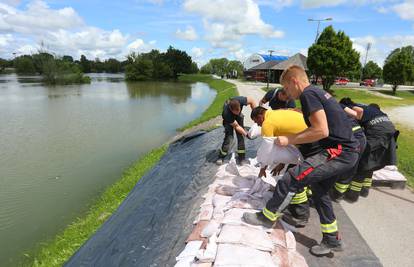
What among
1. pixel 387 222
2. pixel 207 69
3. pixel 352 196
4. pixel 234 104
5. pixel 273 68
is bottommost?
pixel 387 222

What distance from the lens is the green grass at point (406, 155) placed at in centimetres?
591

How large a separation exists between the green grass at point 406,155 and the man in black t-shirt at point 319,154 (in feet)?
11.0

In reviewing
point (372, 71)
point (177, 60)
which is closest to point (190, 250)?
point (372, 71)

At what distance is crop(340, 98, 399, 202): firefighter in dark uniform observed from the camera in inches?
168

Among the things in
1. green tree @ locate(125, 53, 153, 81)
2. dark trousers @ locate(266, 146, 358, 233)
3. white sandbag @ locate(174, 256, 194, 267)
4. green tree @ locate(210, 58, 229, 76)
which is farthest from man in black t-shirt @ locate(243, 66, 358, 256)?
green tree @ locate(210, 58, 229, 76)

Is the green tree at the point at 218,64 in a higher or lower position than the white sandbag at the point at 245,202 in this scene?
higher

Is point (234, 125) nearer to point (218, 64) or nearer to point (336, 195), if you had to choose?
point (336, 195)

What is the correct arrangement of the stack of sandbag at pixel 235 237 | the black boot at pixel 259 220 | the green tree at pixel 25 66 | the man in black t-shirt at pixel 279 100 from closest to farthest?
the stack of sandbag at pixel 235 237 → the black boot at pixel 259 220 → the man in black t-shirt at pixel 279 100 → the green tree at pixel 25 66

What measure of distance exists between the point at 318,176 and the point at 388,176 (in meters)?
3.10

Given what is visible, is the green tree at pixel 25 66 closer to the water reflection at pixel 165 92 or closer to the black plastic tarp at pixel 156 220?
the water reflection at pixel 165 92

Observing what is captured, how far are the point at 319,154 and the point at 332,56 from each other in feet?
81.1

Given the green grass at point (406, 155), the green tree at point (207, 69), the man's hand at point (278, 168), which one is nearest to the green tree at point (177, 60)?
the green tree at point (207, 69)

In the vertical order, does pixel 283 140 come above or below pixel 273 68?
below

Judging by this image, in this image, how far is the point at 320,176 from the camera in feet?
9.67
